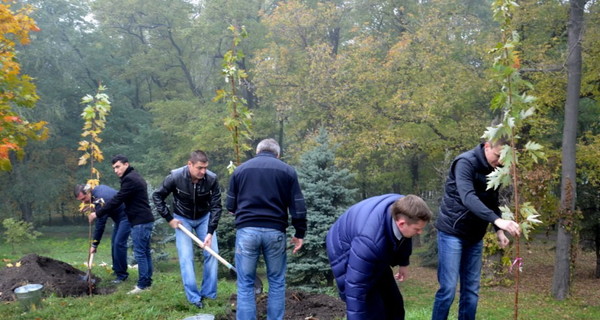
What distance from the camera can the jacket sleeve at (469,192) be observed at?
139 inches

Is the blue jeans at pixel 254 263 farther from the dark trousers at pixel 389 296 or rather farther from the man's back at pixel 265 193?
the dark trousers at pixel 389 296

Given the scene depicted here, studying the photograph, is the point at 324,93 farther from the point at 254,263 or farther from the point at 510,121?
the point at 510,121

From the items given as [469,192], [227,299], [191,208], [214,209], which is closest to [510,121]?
[469,192]

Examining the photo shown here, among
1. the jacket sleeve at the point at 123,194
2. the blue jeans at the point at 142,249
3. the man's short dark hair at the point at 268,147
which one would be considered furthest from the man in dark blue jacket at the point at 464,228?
the jacket sleeve at the point at 123,194

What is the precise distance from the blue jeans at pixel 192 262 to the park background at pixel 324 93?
5.59 feet

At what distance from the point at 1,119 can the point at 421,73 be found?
1397cm

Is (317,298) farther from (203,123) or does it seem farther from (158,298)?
(203,123)

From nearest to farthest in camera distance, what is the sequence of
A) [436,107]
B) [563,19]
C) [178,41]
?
[563,19] → [436,107] → [178,41]

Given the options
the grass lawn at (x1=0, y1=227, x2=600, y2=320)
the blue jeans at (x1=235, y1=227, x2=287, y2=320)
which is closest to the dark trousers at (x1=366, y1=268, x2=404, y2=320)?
the blue jeans at (x1=235, y1=227, x2=287, y2=320)

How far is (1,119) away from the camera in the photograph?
530 centimetres

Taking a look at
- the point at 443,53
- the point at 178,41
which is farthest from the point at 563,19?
the point at 178,41

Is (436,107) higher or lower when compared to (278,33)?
lower

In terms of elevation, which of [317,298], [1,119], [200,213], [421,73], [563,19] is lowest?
[317,298]

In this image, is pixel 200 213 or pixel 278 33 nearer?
pixel 200 213
